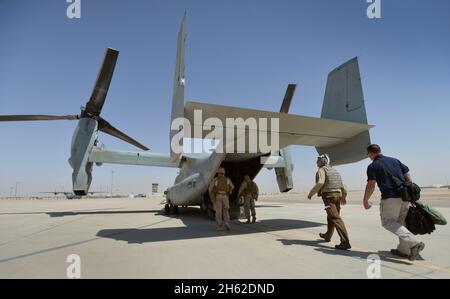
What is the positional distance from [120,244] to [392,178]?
5197 millimetres

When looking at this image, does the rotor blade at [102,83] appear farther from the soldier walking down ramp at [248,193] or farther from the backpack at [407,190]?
the backpack at [407,190]

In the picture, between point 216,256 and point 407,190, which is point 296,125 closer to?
point 407,190

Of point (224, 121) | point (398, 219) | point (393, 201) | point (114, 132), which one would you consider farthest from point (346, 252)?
point (114, 132)

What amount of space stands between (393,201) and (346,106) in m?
4.17

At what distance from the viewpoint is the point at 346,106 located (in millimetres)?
7648

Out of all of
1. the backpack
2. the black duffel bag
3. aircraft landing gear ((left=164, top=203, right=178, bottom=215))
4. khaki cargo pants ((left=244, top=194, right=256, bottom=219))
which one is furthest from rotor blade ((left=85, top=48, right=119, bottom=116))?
the black duffel bag

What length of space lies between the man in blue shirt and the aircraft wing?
2.18m

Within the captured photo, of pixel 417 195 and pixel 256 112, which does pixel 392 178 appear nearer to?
pixel 417 195

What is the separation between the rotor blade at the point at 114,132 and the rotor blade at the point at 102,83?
0.85 m

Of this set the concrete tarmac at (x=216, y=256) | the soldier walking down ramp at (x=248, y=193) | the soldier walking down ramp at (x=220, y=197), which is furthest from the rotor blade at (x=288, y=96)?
the concrete tarmac at (x=216, y=256)

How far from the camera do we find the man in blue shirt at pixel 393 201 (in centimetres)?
399

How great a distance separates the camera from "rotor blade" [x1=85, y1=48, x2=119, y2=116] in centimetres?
1204

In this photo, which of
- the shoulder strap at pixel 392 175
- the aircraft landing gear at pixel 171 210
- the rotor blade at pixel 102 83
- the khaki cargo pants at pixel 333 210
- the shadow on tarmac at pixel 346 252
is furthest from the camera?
the aircraft landing gear at pixel 171 210
